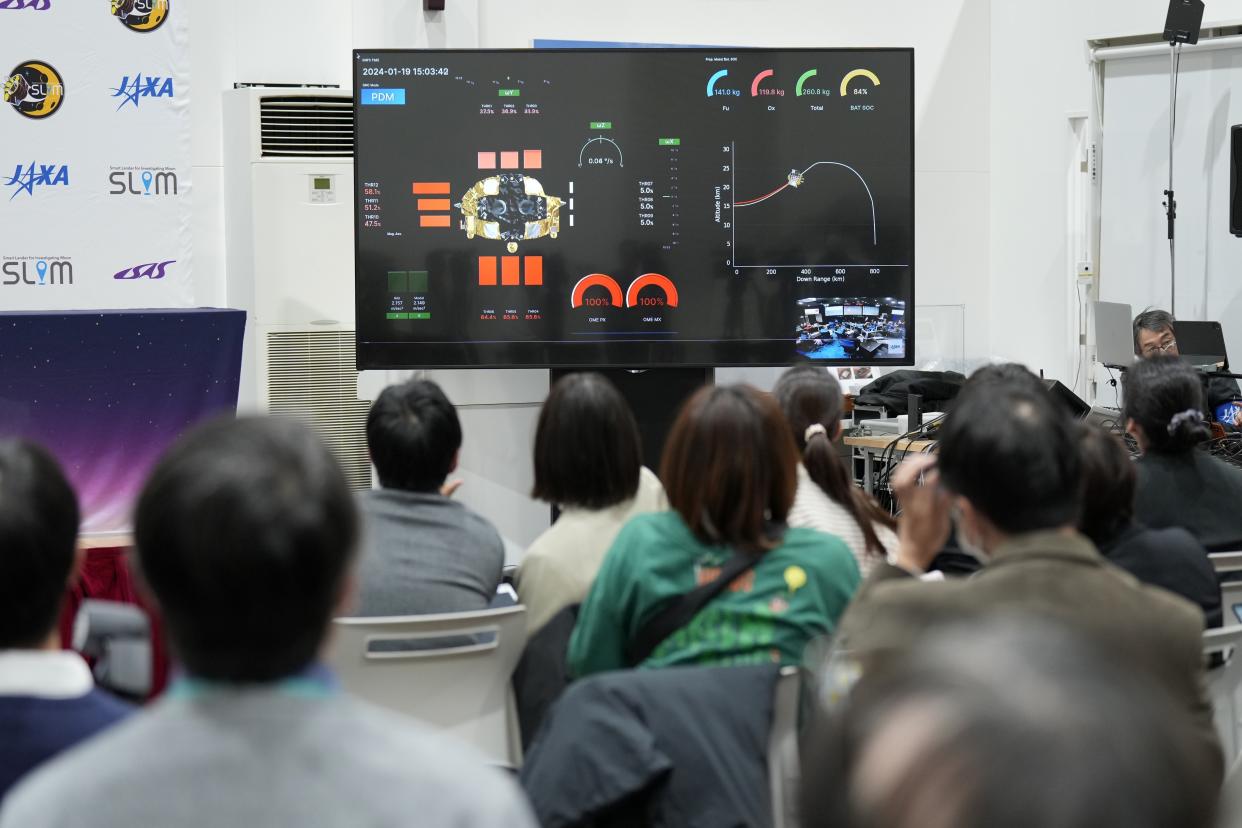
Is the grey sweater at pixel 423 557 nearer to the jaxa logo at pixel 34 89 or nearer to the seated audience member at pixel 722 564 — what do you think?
the seated audience member at pixel 722 564

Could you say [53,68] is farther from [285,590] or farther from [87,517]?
[285,590]

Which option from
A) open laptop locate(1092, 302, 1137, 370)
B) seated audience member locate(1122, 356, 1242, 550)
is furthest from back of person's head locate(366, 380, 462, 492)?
open laptop locate(1092, 302, 1137, 370)

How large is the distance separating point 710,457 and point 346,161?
4.00 meters

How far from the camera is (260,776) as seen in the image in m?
0.95

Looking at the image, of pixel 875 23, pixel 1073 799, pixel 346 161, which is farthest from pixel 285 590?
pixel 875 23

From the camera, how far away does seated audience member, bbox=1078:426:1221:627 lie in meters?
2.62

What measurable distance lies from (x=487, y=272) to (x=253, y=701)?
4.64m

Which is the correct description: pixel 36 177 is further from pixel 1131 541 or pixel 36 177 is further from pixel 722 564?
pixel 1131 541

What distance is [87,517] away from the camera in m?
3.64

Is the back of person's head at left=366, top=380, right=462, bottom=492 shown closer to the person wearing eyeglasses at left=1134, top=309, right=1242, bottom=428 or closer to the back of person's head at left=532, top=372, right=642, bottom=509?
the back of person's head at left=532, top=372, right=642, bottom=509

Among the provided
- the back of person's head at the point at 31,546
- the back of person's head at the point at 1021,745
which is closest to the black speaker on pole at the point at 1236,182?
the back of person's head at the point at 31,546

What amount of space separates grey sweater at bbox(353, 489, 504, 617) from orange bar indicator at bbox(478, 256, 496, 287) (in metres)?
2.66

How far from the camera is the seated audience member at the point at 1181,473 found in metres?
3.29

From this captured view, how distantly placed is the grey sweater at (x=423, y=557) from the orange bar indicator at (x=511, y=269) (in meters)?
2.67
